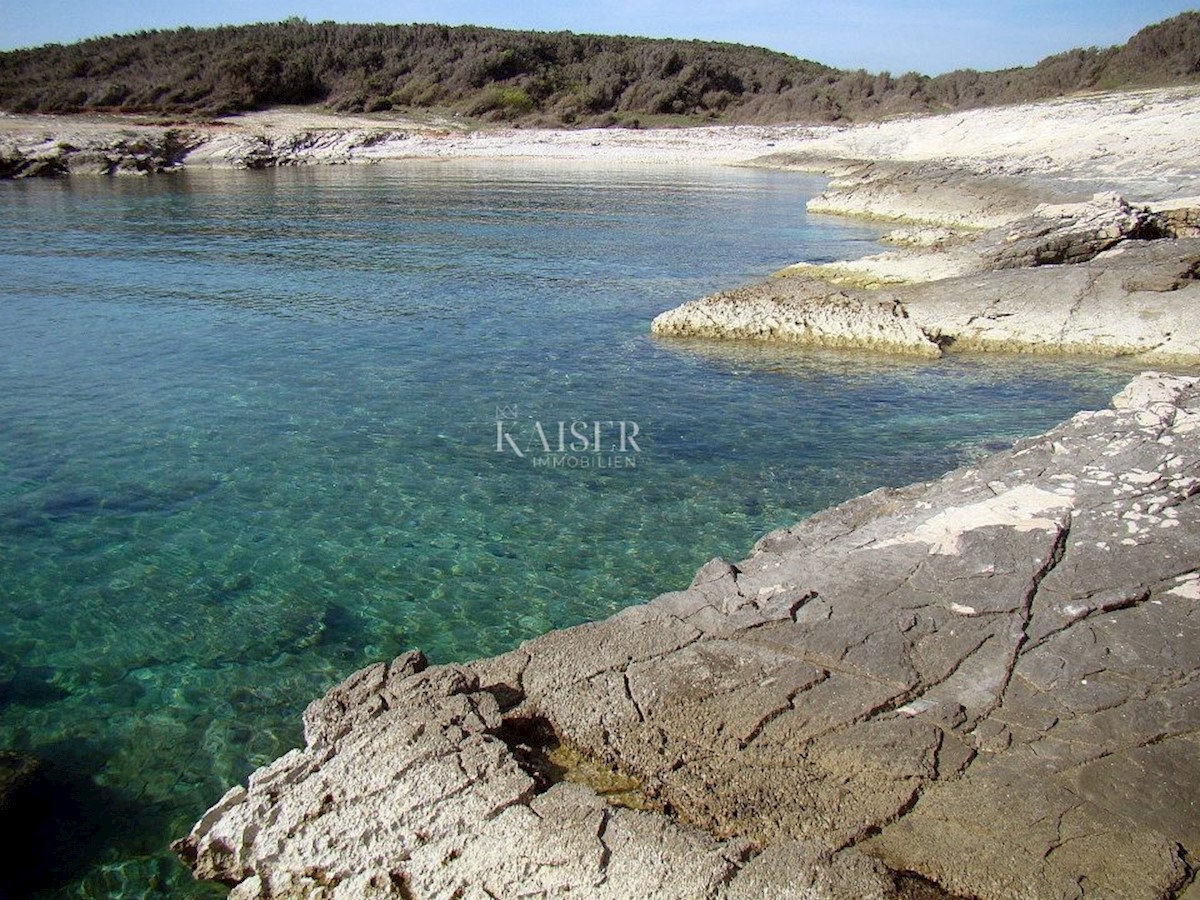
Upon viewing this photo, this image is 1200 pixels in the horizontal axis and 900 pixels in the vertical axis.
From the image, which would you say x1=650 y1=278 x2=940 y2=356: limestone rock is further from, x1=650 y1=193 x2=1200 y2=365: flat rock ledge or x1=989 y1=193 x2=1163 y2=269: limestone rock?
x1=989 y1=193 x2=1163 y2=269: limestone rock

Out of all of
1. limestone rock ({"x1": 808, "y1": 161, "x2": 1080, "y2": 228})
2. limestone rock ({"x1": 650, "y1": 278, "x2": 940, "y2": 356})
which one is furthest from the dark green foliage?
limestone rock ({"x1": 650, "y1": 278, "x2": 940, "y2": 356})

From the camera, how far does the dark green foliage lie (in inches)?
2992

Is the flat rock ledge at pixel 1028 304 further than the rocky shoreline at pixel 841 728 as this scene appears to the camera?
Yes

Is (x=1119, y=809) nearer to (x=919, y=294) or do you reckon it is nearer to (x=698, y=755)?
(x=698, y=755)

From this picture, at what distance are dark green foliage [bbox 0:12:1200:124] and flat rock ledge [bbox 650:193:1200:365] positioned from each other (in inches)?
1968

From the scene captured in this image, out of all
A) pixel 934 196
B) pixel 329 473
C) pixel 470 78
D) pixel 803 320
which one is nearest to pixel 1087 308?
pixel 803 320

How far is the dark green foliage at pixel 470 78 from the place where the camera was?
7600cm

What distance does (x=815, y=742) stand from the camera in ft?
16.6

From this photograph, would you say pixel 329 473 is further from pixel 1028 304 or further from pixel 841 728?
pixel 1028 304

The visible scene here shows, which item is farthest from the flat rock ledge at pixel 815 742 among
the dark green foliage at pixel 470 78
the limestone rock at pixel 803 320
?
the dark green foliage at pixel 470 78

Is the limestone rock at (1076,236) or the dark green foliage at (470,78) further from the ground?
the dark green foliage at (470,78)

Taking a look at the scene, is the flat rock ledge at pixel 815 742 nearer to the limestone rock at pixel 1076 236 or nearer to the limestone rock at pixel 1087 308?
the limestone rock at pixel 1087 308

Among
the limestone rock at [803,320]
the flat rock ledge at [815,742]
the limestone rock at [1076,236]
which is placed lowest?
the flat rock ledge at [815,742]

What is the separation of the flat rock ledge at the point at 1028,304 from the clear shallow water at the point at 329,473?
95cm
